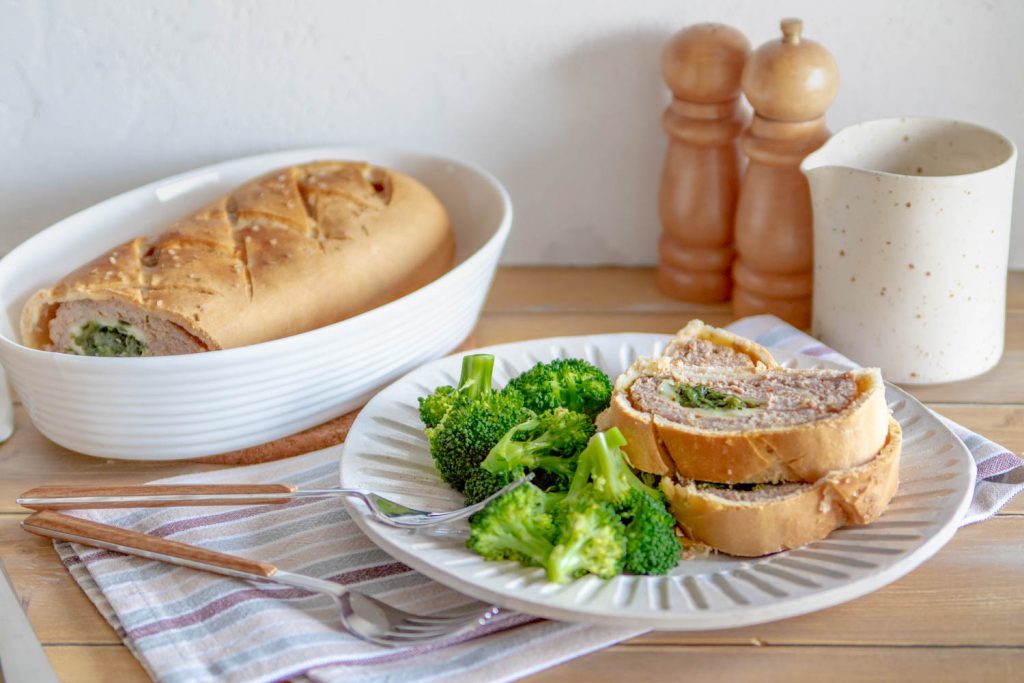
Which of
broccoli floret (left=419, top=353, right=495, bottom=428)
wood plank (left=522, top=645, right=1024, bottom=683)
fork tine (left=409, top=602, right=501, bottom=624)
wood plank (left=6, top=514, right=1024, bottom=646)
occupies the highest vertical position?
broccoli floret (left=419, top=353, right=495, bottom=428)

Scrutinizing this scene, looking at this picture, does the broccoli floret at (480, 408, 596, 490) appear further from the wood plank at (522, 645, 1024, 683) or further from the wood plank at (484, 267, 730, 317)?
the wood plank at (484, 267, 730, 317)

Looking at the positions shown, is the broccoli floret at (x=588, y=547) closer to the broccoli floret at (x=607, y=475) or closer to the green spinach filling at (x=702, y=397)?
the broccoli floret at (x=607, y=475)

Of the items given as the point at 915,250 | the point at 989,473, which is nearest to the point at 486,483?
the point at 989,473

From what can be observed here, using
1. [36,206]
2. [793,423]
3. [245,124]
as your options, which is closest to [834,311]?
[793,423]

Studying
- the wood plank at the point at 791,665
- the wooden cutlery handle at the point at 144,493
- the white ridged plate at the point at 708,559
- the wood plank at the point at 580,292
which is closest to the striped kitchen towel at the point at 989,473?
the white ridged plate at the point at 708,559

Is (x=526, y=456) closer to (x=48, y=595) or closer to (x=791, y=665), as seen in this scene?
(x=791, y=665)

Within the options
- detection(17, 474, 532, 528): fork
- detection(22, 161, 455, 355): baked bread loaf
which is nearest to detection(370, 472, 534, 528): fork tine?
detection(17, 474, 532, 528): fork
